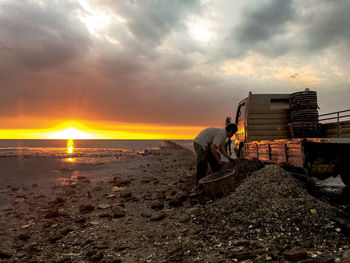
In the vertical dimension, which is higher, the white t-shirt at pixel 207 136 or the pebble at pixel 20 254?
the white t-shirt at pixel 207 136

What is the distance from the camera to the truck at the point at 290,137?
5.13 metres

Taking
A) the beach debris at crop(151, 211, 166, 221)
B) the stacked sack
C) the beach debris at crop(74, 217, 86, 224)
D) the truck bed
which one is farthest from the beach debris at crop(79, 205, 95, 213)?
the stacked sack

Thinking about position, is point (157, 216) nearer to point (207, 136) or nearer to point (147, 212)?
point (147, 212)

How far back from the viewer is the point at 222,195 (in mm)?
4926

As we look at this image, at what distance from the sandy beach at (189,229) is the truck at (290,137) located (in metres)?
0.77

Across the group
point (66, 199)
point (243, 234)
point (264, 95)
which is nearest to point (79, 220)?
point (66, 199)

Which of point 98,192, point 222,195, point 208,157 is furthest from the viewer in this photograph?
point 98,192

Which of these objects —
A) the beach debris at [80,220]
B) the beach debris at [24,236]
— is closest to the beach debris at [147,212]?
the beach debris at [80,220]

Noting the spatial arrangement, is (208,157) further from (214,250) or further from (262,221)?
(214,250)

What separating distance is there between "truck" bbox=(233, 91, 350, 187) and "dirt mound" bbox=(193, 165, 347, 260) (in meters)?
0.91

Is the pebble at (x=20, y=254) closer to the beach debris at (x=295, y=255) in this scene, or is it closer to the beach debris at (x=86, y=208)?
the beach debris at (x=86, y=208)

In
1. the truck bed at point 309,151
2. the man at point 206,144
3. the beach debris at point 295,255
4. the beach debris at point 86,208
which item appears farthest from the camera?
the man at point 206,144

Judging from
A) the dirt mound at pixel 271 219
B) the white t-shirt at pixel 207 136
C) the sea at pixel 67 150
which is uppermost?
the white t-shirt at pixel 207 136

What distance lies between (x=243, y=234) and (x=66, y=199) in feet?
16.5
